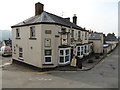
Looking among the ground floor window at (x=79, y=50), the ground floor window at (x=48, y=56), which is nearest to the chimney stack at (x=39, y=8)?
the ground floor window at (x=48, y=56)

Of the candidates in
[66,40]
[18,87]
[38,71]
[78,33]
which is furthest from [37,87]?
[78,33]

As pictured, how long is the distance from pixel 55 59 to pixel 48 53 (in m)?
1.11

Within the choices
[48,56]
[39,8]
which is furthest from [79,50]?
[39,8]

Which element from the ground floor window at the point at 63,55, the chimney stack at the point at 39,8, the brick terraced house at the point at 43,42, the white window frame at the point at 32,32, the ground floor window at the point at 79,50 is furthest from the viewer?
the ground floor window at the point at 79,50

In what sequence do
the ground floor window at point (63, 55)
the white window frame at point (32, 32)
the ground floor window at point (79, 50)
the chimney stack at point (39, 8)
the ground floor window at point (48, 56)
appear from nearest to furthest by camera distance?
the ground floor window at point (48, 56)
the white window frame at point (32, 32)
the ground floor window at point (63, 55)
the chimney stack at point (39, 8)
the ground floor window at point (79, 50)

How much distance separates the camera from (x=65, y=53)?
19672mm

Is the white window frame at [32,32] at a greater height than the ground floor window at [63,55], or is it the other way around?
the white window frame at [32,32]

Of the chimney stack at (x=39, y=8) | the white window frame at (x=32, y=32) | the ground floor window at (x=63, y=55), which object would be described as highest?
the chimney stack at (x=39, y=8)

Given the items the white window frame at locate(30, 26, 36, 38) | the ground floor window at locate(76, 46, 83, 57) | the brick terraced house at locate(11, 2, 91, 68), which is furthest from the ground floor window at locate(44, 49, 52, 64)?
the ground floor window at locate(76, 46, 83, 57)

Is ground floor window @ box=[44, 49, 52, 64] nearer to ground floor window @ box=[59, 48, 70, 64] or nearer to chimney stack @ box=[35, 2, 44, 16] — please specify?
ground floor window @ box=[59, 48, 70, 64]

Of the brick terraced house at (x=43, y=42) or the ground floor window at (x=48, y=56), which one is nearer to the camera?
the brick terraced house at (x=43, y=42)

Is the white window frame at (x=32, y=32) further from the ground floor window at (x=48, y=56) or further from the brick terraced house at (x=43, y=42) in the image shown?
the ground floor window at (x=48, y=56)

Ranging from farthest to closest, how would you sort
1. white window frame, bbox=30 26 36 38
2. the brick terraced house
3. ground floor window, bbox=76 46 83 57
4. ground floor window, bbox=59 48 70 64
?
ground floor window, bbox=76 46 83 57 → ground floor window, bbox=59 48 70 64 → white window frame, bbox=30 26 36 38 → the brick terraced house

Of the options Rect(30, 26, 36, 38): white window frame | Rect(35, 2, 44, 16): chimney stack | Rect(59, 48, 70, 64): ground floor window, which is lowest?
Rect(59, 48, 70, 64): ground floor window
